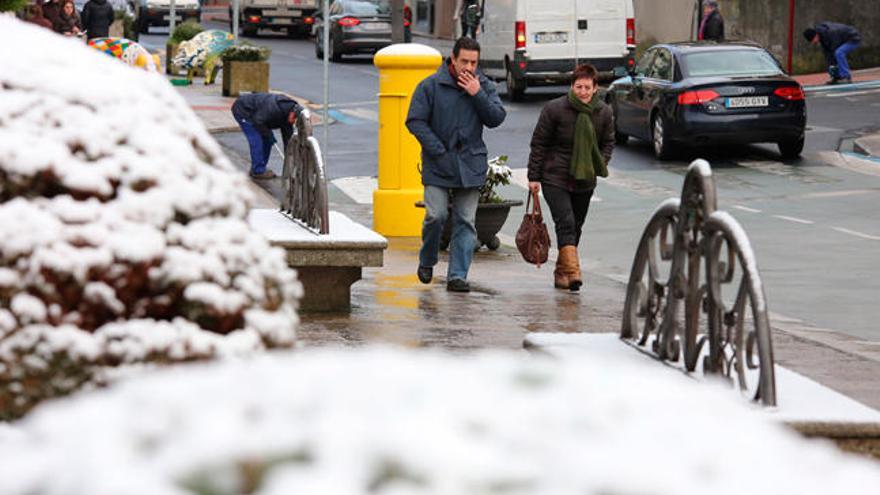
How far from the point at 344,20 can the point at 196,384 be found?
41162 mm

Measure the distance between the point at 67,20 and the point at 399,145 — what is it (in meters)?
16.2

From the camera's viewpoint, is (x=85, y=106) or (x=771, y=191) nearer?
(x=85, y=106)

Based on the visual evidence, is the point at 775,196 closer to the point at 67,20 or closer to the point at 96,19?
the point at 67,20

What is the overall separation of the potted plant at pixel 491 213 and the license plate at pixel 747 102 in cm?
773

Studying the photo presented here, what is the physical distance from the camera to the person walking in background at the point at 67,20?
30.1 m

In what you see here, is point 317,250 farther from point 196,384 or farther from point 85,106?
point 196,384

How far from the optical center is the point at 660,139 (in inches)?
915

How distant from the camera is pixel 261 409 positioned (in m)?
2.17

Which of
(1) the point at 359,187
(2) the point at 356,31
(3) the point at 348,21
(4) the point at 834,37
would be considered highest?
(4) the point at 834,37

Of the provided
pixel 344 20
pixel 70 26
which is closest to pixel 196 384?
pixel 70 26

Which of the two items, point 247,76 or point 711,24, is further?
point 711,24

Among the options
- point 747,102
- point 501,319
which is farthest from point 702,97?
point 501,319

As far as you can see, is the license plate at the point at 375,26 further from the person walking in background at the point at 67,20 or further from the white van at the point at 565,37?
the person walking in background at the point at 67,20

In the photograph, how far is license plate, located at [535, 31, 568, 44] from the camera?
3150 cm
